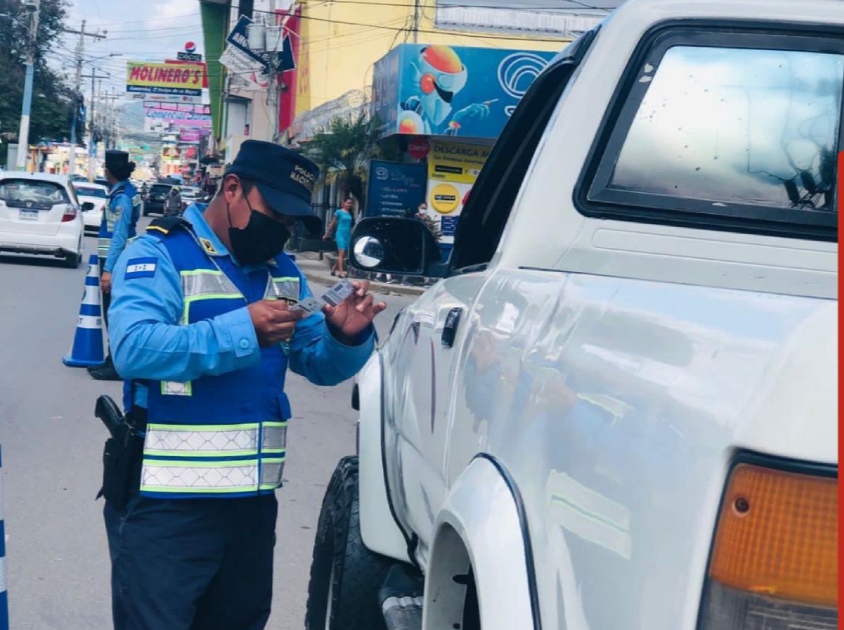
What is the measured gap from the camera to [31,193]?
2111 centimetres

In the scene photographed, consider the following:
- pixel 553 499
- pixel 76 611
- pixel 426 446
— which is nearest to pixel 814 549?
pixel 553 499

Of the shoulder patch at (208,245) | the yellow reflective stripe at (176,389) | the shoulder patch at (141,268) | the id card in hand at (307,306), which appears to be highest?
the shoulder patch at (208,245)

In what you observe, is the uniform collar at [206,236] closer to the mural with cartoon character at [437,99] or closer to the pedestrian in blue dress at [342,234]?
the pedestrian in blue dress at [342,234]

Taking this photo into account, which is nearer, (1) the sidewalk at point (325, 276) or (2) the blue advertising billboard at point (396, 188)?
A: (1) the sidewalk at point (325, 276)

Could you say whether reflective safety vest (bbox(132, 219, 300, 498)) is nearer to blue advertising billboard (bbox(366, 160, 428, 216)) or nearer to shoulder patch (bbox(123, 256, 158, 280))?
shoulder patch (bbox(123, 256, 158, 280))

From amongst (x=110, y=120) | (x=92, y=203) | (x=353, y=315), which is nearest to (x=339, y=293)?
(x=353, y=315)

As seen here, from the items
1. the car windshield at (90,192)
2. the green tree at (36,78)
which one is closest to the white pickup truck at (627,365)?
the car windshield at (90,192)

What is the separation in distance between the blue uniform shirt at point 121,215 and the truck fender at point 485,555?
22.7 feet

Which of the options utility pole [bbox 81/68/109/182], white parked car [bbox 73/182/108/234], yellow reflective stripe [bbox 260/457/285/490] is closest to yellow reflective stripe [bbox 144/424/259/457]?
yellow reflective stripe [bbox 260/457/285/490]

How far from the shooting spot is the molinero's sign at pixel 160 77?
82.3 m

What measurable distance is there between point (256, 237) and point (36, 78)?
50.1 meters

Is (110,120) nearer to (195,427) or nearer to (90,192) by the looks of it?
(90,192)

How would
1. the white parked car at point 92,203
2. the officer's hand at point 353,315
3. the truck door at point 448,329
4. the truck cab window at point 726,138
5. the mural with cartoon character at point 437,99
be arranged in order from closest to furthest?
the truck cab window at point 726,138 < the truck door at point 448,329 < the officer's hand at point 353,315 < the mural with cartoon character at point 437,99 < the white parked car at point 92,203

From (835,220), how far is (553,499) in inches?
46.4
